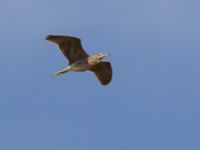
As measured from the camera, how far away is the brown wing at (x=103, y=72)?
246 ft

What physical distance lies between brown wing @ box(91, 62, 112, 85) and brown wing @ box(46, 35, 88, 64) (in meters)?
2.29

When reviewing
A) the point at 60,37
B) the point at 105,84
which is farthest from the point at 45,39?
the point at 105,84

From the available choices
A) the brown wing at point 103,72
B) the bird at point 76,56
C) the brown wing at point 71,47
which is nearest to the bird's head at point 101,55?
the bird at point 76,56

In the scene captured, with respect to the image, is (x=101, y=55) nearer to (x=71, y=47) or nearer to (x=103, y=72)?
(x=71, y=47)

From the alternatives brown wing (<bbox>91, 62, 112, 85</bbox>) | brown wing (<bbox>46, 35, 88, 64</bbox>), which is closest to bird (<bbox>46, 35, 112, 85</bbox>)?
brown wing (<bbox>46, 35, 88, 64</bbox>)

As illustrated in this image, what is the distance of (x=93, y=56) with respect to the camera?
72750 mm

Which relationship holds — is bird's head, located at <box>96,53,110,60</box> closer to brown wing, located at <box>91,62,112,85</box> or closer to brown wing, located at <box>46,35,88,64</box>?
brown wing, located at <box>46,35,88,64</box>

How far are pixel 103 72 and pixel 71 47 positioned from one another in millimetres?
3385

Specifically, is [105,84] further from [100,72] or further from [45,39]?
[45,39]

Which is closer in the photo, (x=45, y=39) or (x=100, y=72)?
(x=45, y=39)

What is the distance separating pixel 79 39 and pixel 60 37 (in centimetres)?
126

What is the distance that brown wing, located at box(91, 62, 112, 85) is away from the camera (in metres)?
75.0

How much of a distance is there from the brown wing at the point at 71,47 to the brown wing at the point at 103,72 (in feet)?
7.51

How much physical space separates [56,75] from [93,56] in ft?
7.58
